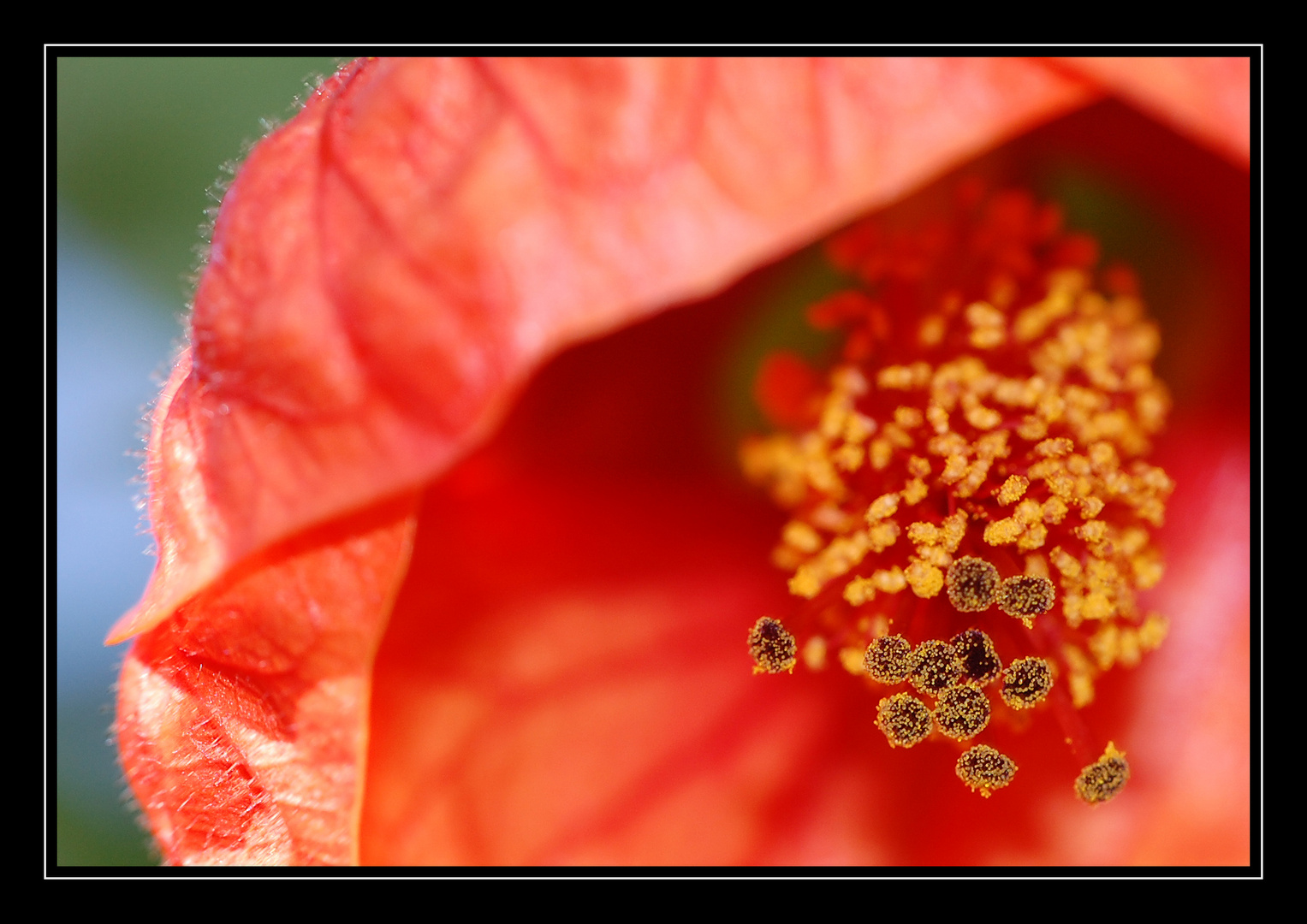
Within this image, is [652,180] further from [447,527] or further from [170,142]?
[170,142]

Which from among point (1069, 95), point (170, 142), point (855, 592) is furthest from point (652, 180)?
point (170, 142)

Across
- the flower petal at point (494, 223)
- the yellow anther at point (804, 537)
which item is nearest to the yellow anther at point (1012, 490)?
the yellow anther at point (804, 537)

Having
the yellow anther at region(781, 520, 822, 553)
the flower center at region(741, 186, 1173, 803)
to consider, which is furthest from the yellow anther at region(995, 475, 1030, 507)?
the yellow anther at region(781, 520, 822, 553)

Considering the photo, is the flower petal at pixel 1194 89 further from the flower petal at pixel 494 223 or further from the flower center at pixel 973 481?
the flower center at pixel 973 481

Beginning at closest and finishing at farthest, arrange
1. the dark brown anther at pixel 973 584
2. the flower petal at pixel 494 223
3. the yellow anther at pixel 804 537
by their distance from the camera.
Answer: the flower petal at pixel 494 223
the dark brown anther at pixel 973 584
the yellow anther at pixel 804 537

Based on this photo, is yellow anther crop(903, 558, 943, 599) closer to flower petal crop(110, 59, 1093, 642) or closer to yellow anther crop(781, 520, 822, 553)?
yellow anther crop(781, 520, 822, 553)

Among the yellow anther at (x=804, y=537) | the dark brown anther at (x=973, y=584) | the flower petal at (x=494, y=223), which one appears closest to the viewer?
the flower petal at (x=494, y=223)

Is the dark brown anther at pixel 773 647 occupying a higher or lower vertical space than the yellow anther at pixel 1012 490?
lower
